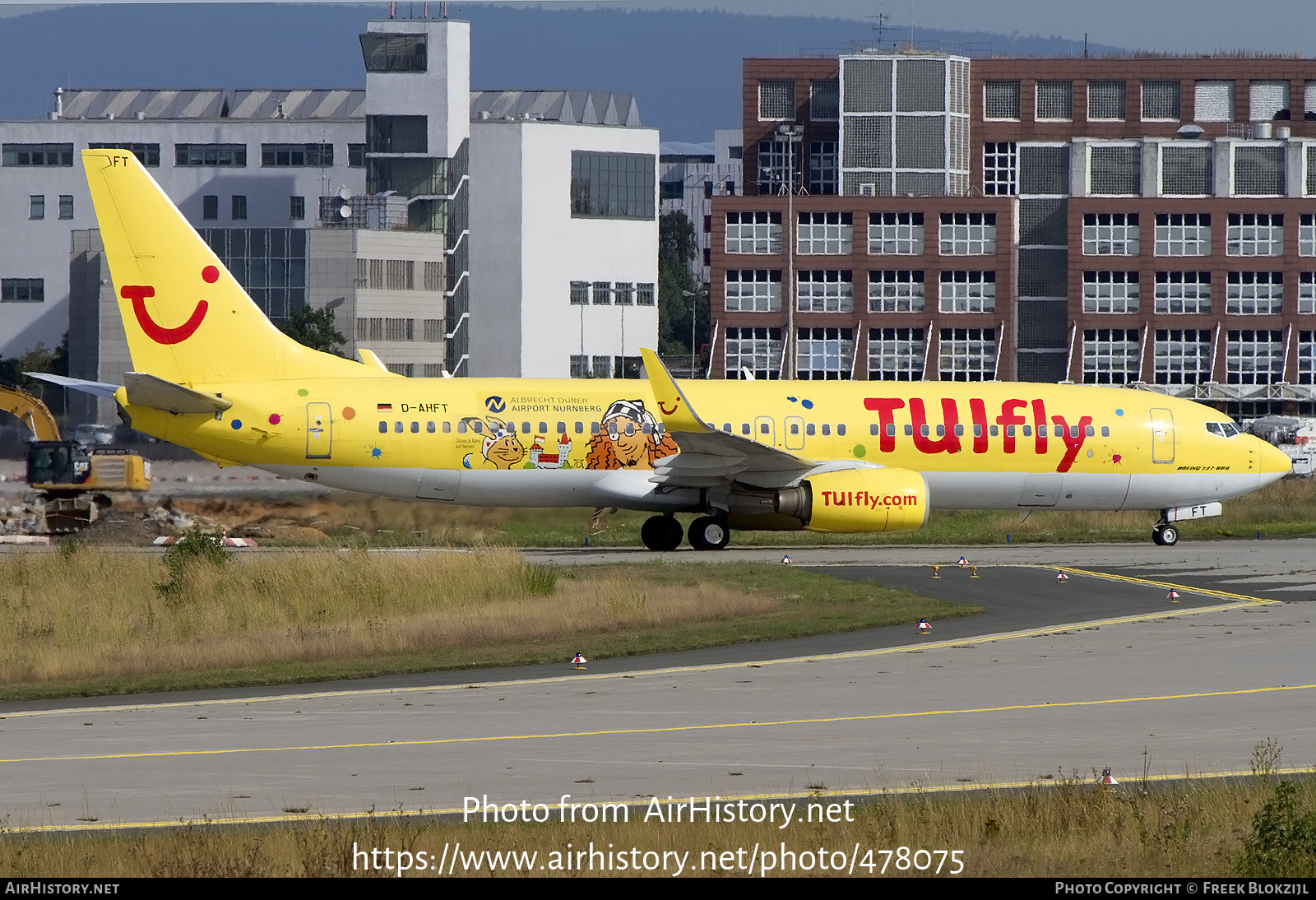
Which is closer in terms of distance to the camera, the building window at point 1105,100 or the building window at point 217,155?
the building window at point 1105,100

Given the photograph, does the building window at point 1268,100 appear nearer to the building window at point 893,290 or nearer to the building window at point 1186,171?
A: the building window at point 1186,171

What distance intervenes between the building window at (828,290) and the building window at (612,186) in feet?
43.1

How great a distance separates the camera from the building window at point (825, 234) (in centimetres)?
12044

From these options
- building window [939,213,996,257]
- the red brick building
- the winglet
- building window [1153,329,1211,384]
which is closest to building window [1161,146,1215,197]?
the red brick building

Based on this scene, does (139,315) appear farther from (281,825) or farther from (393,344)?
(393,344)

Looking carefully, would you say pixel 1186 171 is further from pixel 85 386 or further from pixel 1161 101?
pixel 85 386

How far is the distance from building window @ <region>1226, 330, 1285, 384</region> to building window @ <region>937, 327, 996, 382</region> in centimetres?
1621

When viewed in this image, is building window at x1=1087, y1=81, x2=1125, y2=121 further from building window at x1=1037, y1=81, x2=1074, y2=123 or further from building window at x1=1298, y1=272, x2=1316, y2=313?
building window at x1=1298, y1=272, x2=1316, y2=313

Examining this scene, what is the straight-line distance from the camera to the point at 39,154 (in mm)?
143500

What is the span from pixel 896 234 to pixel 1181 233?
19751 mm

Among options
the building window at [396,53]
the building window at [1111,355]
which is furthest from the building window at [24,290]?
the building window at [1111,355]

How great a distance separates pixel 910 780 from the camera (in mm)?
14477

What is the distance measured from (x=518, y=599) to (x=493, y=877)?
691 inches

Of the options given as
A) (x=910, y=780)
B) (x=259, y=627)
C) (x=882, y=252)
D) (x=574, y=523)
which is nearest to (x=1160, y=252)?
(x=882, y=252)
